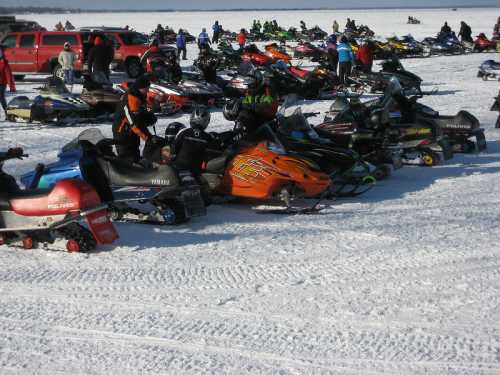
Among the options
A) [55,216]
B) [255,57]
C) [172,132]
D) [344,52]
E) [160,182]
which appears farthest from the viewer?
[255,57]

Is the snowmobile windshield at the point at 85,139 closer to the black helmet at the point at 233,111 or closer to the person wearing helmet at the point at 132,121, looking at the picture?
the person wearing helmet at the point at 132,121

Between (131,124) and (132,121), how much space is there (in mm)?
37

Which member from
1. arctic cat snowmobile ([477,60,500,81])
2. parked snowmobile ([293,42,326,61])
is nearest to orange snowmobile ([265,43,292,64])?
parked snowmobile ([293,42,326,61])

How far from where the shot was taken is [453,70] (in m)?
22.8

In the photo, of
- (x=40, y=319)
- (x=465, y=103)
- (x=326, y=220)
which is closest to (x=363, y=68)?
(x=465, y=103)

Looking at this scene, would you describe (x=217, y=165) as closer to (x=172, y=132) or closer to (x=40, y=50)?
(x=172, y=132)

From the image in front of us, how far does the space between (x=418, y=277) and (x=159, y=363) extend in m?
2.24

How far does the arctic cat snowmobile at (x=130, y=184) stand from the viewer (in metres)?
6.66

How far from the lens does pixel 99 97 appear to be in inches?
515

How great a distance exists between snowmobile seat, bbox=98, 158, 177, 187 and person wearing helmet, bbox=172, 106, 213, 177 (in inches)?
22.2

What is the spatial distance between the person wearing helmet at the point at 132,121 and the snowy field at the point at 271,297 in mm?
1238

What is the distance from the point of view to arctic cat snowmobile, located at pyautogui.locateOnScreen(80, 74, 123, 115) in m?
13.0

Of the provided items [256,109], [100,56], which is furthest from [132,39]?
[256,109]

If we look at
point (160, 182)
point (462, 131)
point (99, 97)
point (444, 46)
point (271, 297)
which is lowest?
point (271, 297)
